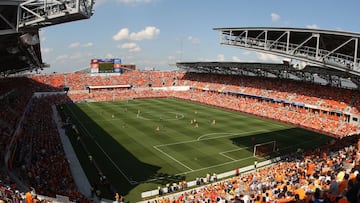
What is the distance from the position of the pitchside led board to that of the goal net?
5732 centimetres

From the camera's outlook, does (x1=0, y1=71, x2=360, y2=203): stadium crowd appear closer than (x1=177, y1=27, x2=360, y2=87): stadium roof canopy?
Yes

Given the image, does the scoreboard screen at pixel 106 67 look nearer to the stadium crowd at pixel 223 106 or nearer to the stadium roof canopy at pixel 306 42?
the stadium crowd at pixel 223 106

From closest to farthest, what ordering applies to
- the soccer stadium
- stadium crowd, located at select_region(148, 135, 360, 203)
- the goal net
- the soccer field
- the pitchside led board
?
stadium crowd, located at select_region(148, 135, 360, 203) → the soccer stadium → the soccer field → the goal net → the pitchside led board

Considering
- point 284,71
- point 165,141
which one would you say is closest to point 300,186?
point 165,141

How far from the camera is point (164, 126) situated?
40.5 metres

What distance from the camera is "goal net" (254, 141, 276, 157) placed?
29688 mm

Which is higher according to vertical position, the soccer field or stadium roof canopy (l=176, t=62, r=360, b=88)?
stadium roof canopy (l=176, t=62, r=360, b=88)

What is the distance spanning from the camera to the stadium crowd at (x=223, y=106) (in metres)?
14.2

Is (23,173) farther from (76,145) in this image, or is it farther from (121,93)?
(121,93)

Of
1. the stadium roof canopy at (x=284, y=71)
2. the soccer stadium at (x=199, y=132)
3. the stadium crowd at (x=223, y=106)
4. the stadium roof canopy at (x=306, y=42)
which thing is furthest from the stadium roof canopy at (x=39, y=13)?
the stadium roof canopy at (x=284, y=71)

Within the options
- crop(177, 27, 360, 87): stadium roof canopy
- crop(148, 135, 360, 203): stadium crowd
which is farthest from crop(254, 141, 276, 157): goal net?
crop(177, 27, 360, 87): stadium roof canopy

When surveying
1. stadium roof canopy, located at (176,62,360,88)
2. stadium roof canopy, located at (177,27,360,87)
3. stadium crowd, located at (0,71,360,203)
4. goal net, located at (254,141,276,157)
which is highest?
stadium roof canopy, located at (177,27,360,87)

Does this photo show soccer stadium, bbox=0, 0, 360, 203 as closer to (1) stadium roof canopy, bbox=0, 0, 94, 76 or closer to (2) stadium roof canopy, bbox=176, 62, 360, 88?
(1) stadium roof canopy, bbox=0, 0, 94, 76

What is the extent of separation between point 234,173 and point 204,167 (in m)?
2.69
